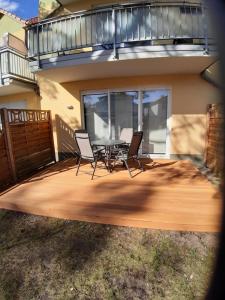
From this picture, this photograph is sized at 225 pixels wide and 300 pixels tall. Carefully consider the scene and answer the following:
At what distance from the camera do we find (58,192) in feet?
15.3

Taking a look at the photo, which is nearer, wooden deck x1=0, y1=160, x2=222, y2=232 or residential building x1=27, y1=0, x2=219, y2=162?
wooden deck x1=0, y1=160, x2=222, y2=232

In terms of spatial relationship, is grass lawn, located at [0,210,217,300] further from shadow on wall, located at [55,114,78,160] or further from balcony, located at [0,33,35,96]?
balcony, located at [0,33,35,96]

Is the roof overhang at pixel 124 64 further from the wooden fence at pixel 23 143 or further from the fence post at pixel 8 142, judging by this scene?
the fence post at pixel 8 142

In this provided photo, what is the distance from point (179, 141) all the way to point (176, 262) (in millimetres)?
5062

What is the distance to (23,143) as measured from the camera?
6.00 m

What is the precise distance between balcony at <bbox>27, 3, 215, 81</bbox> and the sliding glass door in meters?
1.75

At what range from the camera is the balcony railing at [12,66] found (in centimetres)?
764

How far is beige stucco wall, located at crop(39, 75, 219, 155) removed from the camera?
6871 mm

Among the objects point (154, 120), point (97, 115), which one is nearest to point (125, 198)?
point (154, 120)

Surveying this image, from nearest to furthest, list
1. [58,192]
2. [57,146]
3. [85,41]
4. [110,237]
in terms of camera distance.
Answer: [110,237] < [58,192] < [85,41] < [57,146]

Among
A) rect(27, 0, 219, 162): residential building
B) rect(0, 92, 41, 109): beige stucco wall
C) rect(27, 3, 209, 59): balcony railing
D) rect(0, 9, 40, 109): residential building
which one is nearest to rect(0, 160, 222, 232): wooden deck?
rect(27, 0, 219, 162): residential building

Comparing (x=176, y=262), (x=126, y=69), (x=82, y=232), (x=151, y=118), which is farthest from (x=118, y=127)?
(x=176, y=262)

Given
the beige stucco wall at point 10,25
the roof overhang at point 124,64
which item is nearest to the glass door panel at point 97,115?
the roof overhang at point 124,64

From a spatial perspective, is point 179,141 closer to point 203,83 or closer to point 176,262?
point 203,83
